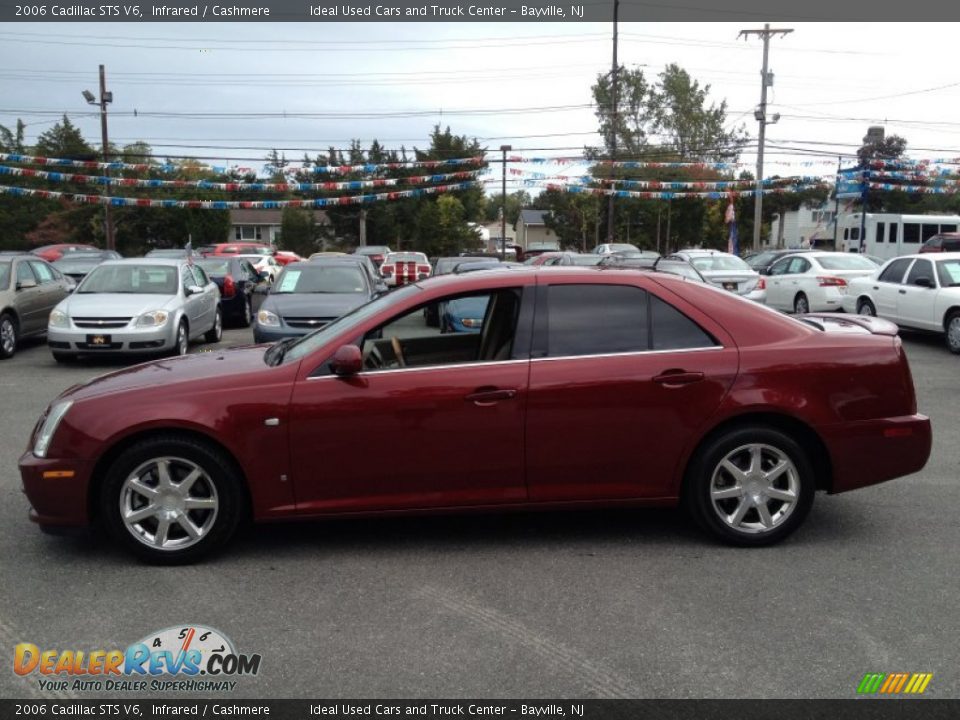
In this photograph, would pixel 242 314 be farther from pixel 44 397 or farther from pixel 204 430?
pixel 204 430

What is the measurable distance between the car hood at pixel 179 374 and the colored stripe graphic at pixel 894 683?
3.11m

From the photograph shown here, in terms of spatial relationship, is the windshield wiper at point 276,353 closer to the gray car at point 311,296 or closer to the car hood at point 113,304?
the gray car at point 311,296

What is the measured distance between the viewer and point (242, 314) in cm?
1853

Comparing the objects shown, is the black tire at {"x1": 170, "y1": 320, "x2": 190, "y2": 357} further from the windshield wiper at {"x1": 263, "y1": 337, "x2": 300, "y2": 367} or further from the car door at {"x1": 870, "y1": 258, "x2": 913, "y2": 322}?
the car door at {"x1": 870, "y1": 258, "x2": 913, "y2": 322}

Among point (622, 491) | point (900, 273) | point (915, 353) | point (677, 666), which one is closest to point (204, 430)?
point (622, 491)

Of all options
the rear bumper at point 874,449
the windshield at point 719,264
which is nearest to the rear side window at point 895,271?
the windshield at point 719,264

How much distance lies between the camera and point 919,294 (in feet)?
45.6

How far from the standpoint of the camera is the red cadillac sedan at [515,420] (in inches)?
182

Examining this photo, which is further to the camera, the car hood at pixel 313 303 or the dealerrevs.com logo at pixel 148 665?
the car hood at pixel 313 303

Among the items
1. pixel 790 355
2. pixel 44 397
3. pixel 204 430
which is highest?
pixel 790 355

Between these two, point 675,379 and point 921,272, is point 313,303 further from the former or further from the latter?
point 921,272

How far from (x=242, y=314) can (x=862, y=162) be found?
33.4m

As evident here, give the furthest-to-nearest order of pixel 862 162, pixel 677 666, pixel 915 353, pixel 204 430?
1. pixel 862 162
2. pixel 915 353
3. pixel 204 430
4. pixel 677 666

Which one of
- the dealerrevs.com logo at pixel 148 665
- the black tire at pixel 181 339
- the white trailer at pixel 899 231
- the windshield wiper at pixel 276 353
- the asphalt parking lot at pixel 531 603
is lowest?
the dealerrevs.com logo at pixel 148 665
